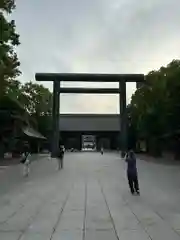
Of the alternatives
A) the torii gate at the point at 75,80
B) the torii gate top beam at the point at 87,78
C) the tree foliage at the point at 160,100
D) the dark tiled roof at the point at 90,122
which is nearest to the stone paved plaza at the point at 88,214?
the tree foliage at the point at 160,100

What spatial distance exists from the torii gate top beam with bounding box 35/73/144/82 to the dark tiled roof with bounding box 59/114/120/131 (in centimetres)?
3680

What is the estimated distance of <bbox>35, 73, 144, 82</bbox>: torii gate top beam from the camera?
51.6 metres

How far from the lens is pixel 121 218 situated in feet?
30.7

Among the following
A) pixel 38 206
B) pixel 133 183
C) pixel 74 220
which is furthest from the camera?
pixel 133 183

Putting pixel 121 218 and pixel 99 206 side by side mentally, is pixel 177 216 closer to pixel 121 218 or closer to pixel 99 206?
pixel 121 218

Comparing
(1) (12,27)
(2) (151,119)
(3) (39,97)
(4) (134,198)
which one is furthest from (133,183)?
(3) (39,97)

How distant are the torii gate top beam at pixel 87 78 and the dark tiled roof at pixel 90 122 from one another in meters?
36.8

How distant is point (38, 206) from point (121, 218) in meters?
2.91

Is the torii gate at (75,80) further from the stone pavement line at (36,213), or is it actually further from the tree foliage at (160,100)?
the stone pavement line at (36,213)

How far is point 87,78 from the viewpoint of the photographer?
5125 centimetres

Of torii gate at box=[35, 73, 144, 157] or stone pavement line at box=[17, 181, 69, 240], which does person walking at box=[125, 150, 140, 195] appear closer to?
stone pavement line at box=[17, 181, 69, 240]

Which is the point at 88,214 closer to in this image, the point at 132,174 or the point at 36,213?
the point at 36,213

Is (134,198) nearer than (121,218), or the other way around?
(121,218)

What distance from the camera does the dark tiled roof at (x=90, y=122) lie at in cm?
8981
